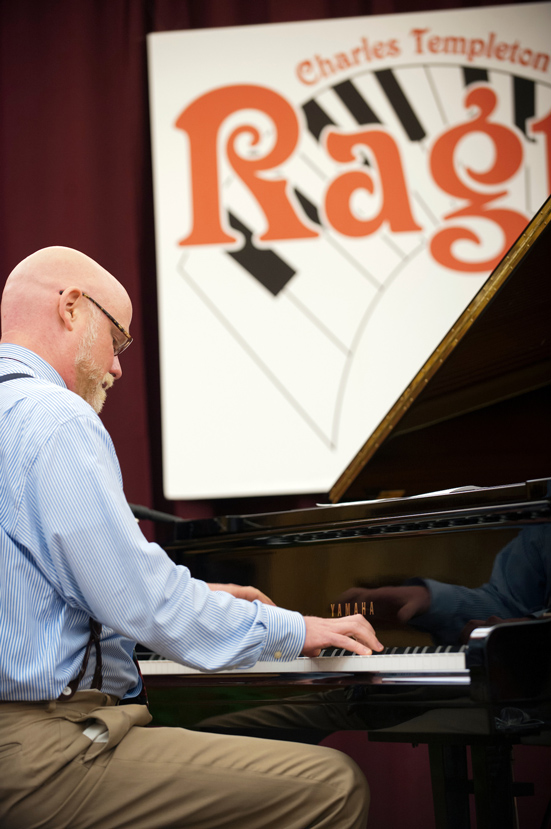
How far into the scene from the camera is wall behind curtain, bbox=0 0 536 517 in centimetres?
350

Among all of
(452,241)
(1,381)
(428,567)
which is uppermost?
(452,241)

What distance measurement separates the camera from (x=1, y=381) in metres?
1.32

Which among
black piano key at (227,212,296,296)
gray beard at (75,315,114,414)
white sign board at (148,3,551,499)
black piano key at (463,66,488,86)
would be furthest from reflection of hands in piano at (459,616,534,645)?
black piano key at (463,66,488,86)

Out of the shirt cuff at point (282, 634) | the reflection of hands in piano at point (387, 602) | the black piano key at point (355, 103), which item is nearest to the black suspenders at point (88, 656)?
the shirt cuff at point (282, 634)

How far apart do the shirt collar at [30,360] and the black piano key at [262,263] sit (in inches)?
78.6

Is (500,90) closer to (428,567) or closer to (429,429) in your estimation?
(429,429)

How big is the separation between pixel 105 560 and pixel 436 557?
721 millimetres

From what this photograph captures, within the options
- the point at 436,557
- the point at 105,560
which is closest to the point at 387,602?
the point at 436,557

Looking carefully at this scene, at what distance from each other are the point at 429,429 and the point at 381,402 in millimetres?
1099

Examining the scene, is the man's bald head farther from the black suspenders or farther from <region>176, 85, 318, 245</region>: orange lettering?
<region>176, 85, 318, 245</region>: orange lettering

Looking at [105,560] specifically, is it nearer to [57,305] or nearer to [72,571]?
[72,571]

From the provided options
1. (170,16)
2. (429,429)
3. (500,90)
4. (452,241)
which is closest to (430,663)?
(429,429)

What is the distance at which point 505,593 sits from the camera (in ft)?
5.03

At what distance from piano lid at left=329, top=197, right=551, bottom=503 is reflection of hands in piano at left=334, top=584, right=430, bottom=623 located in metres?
0.47
